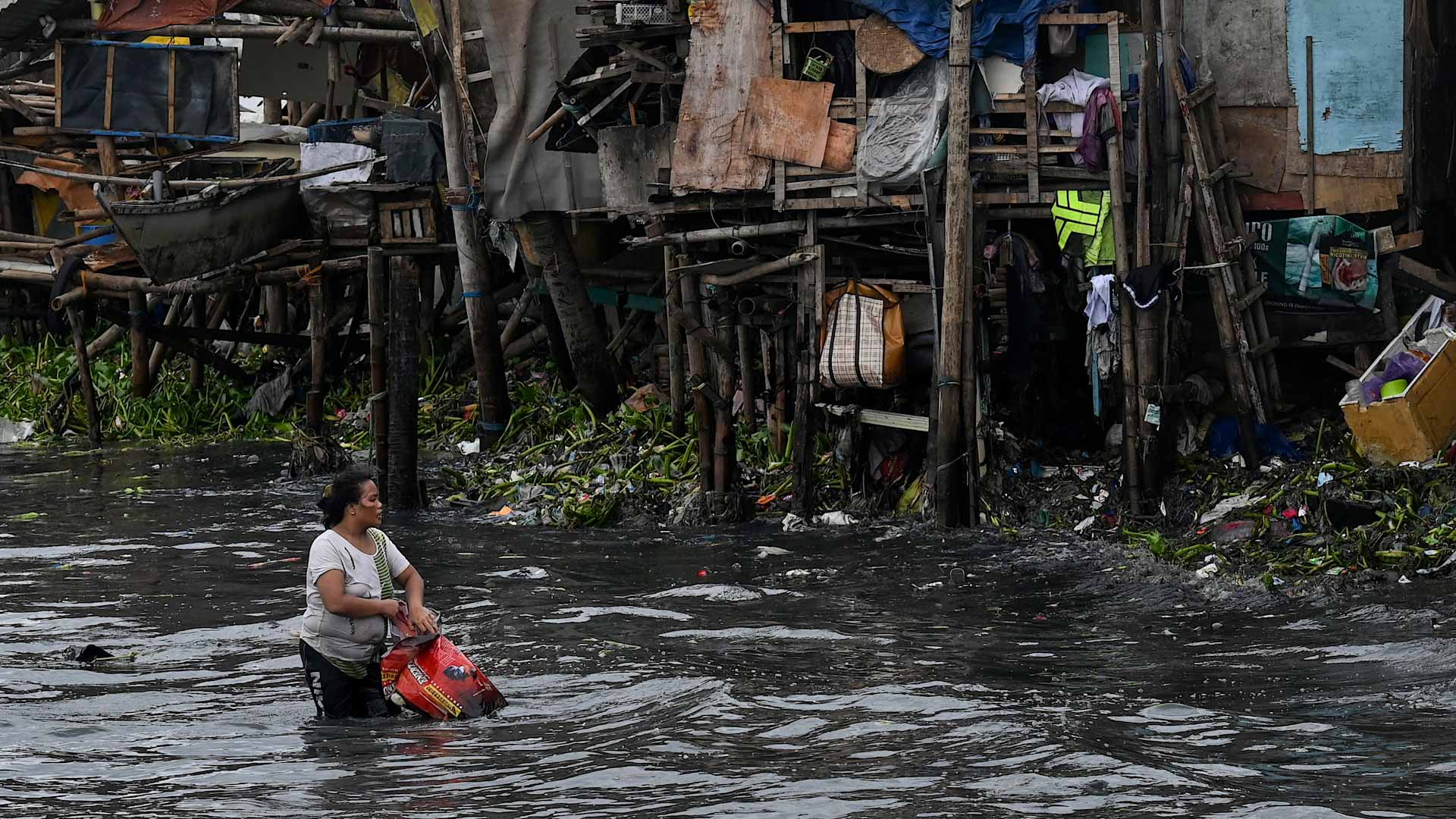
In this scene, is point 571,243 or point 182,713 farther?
point 571,243

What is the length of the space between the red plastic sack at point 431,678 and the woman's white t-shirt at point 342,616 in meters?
0.13

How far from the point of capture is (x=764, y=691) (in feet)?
27.8

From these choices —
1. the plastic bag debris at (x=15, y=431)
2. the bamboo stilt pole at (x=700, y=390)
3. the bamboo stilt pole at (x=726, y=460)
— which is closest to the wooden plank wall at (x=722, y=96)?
the bamboo stilt pole at (x=700, y=390)

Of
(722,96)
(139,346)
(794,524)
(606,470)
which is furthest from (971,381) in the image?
(139,346)

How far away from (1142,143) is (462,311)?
10.9m

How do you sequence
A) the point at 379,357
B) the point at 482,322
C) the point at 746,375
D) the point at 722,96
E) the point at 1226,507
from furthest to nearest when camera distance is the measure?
the point at 482,322
the point at 379,357
the point at 746,375
the point at 722,96
the point at 1226,507

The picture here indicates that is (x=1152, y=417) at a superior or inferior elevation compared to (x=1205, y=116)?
inferior

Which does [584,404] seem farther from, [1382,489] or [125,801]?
[125,801]

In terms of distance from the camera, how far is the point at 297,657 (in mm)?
10016

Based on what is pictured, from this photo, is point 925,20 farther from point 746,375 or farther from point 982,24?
point 746,375

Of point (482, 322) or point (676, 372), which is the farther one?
point (482, 322)

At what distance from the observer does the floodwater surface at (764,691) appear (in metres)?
→ 6.69

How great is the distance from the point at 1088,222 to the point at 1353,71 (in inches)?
91.2

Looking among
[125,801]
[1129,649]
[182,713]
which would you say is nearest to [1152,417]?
[1129,649]
